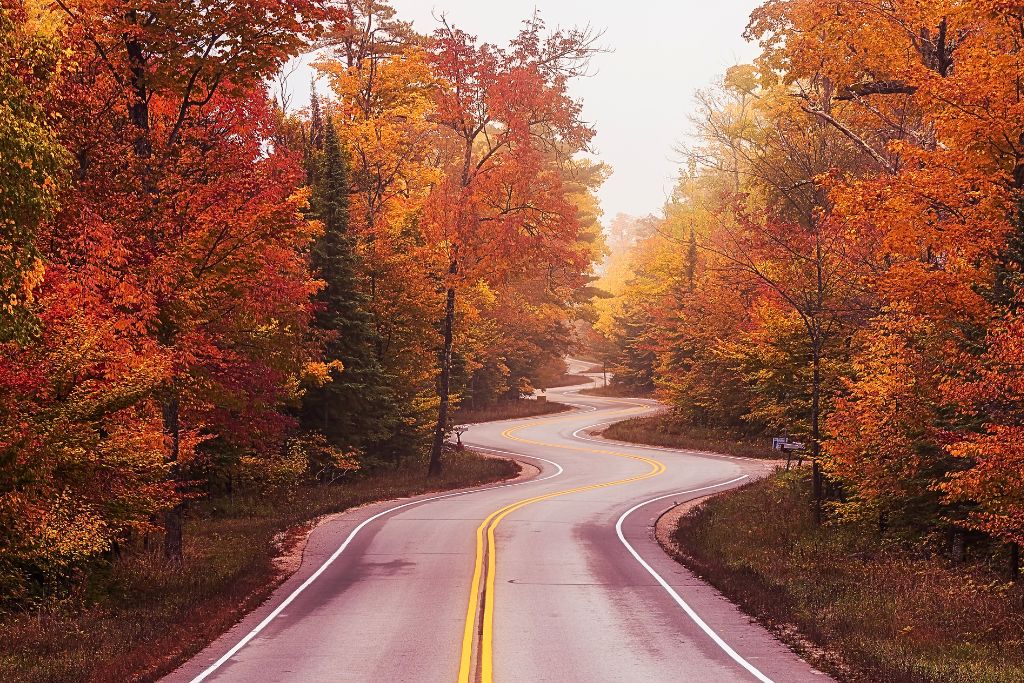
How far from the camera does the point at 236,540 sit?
22594mm

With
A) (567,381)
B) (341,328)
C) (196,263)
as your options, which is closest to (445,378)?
(341,328)

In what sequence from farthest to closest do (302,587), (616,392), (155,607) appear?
(616,392), (302,587), (155,607)

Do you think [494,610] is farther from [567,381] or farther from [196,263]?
[567,381]

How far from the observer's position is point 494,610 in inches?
604

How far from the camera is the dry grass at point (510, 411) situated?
6175cm

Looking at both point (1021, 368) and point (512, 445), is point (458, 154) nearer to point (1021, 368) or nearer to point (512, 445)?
point (512, 445)

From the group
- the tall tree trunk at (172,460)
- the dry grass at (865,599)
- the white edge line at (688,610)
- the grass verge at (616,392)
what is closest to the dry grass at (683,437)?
the white edge line at (688,610)

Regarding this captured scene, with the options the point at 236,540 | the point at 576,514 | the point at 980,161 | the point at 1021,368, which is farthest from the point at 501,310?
the point at 1021,368

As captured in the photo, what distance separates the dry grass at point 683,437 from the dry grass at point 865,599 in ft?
66.1

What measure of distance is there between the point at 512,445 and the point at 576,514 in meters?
22.1

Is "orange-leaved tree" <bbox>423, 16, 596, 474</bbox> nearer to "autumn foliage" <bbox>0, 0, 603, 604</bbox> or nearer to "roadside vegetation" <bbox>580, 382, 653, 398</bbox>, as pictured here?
"autumn foliage" <bbox>0, 0, 603, 604</bbox>

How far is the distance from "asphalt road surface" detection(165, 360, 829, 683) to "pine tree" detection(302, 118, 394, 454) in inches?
207

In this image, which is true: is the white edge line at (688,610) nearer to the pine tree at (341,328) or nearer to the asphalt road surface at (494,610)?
the asphalt road surface at (494,610)

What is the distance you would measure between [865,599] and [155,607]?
12555mm
